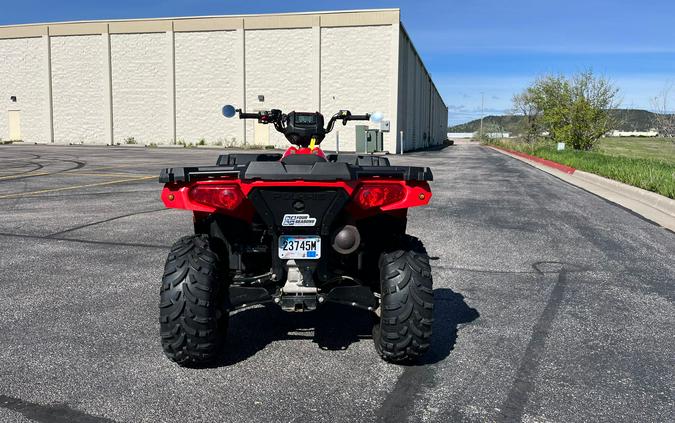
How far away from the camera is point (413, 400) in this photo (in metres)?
3.07

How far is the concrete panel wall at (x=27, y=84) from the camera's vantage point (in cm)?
4647

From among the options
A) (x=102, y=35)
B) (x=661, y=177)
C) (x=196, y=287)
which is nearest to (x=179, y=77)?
(x=102, y=35)

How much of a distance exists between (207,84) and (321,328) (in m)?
41.8

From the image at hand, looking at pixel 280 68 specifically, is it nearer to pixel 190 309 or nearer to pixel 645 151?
pixel 645 151

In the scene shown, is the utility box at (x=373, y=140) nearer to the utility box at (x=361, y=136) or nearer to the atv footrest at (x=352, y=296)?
the utility box at (x=361, y=136)

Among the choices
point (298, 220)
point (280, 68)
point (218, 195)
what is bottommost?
point (298, 220)

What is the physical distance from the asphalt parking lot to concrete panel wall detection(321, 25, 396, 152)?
3343 cm

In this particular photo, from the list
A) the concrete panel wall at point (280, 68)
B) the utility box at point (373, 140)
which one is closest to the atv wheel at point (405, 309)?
the utility box at point (373, 140)

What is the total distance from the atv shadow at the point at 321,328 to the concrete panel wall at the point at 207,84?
1570 inches

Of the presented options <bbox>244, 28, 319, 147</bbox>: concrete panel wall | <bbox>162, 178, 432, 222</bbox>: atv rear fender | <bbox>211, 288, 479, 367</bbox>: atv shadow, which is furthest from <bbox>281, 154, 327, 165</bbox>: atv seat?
<bbox>244, 28, 319, 147</bbox>: concrete panel wall

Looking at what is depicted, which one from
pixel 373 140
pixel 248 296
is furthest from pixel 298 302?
pixel 373 140

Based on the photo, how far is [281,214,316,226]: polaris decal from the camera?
10.7ft

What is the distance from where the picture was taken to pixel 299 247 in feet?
11.0

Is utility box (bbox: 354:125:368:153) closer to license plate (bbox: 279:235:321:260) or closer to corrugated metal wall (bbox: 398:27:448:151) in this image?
corrugated metal wall (bbox: 398:27:448:151)
